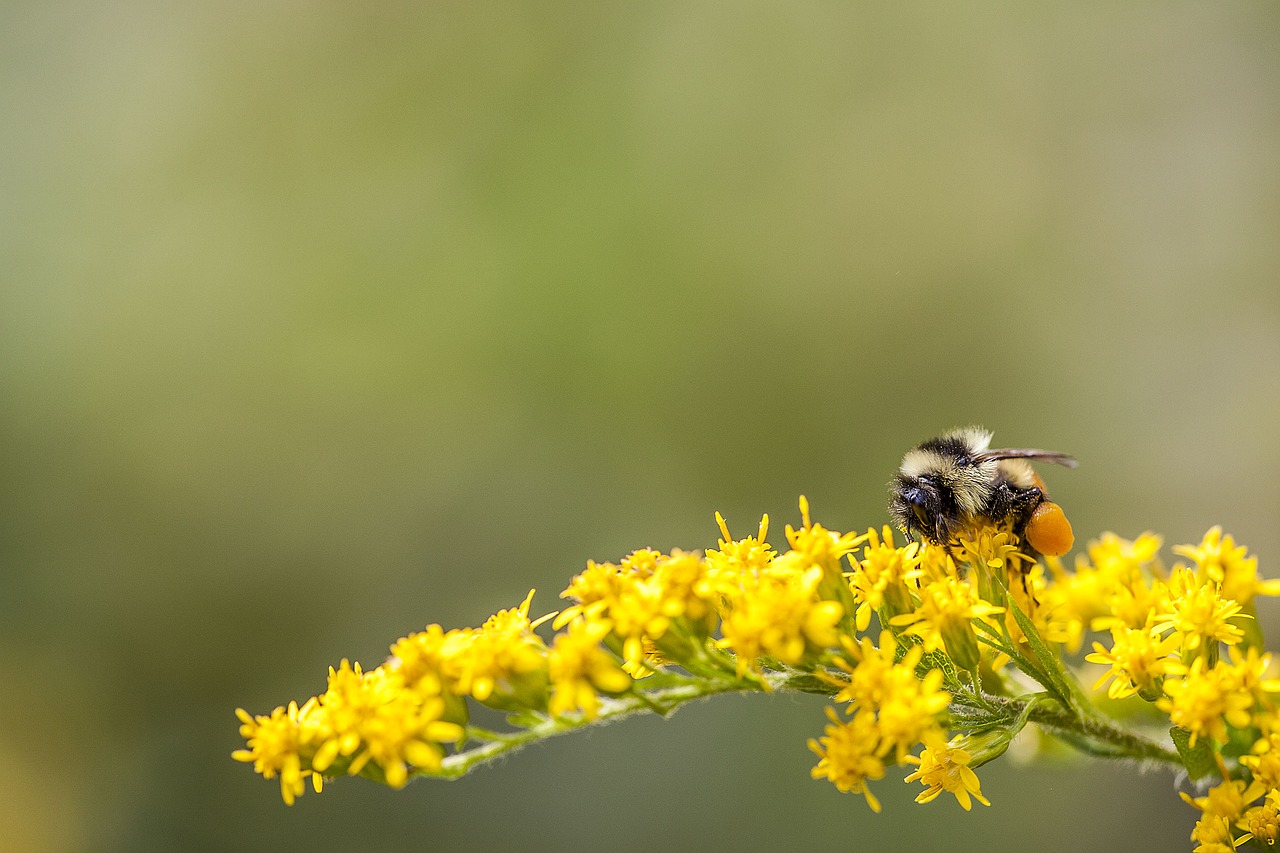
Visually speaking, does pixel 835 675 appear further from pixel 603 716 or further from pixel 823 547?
pixel 603 716

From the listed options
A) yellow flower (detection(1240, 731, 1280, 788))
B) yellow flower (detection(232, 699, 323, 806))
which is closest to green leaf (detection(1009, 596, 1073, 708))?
yellow flower (detection(1240, 731, 1280, 788))

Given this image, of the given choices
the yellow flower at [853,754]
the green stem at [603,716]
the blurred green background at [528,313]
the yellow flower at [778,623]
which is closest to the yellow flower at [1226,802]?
the yellow flower at [853,754]

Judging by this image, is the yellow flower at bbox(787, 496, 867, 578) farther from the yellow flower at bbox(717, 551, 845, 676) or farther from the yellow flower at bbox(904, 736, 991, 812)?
the yellow flower at bbox(904, 736, 991, 812)

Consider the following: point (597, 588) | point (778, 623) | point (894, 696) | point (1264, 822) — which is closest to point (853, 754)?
point (894, 696)

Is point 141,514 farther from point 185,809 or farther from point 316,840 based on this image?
point 316,840

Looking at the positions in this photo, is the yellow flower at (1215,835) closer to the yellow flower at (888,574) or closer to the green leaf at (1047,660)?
the green leaf at (1047,660)

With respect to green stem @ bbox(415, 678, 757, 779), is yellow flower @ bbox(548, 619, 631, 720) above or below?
above

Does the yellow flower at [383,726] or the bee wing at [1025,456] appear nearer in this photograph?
the yellow flower at [383,726]
